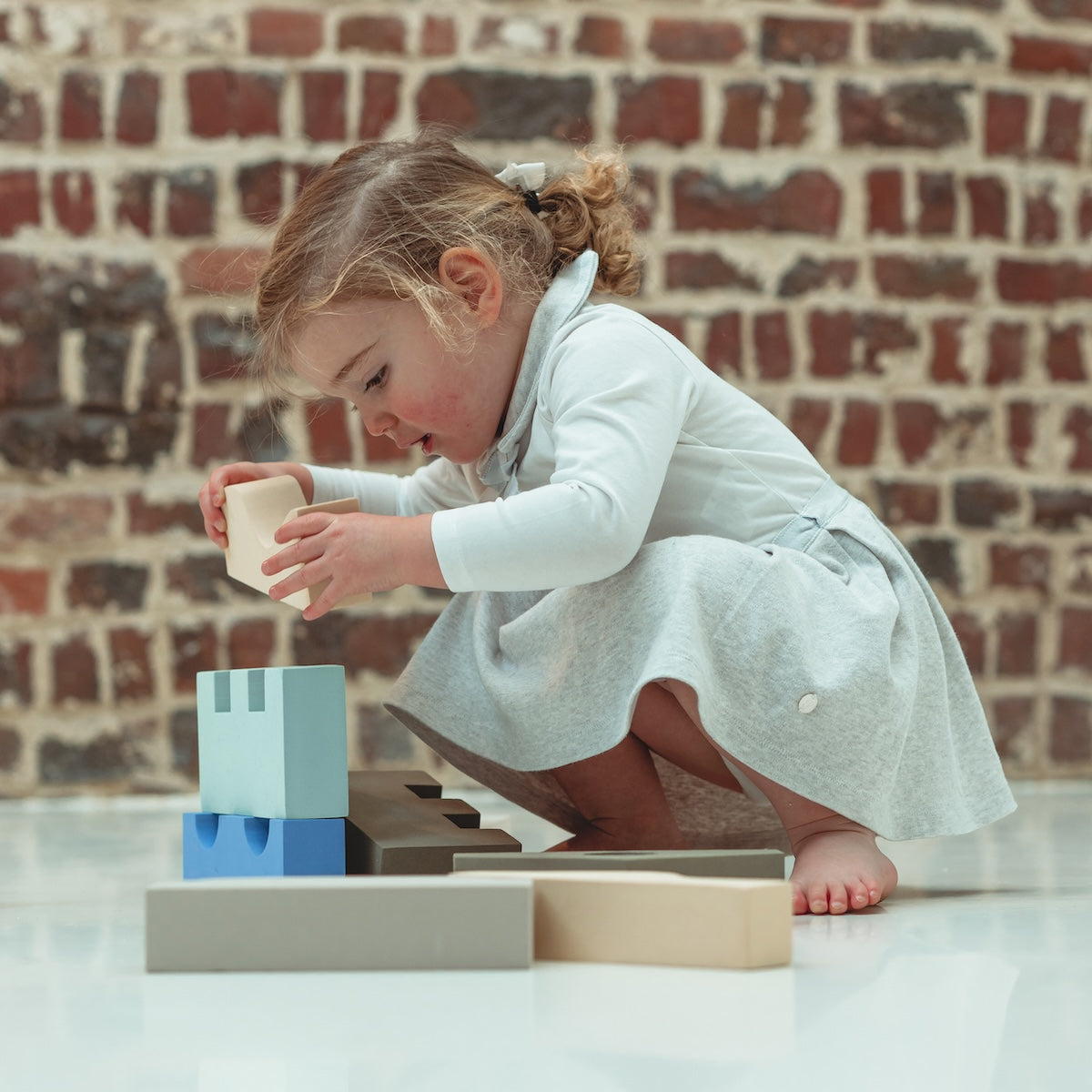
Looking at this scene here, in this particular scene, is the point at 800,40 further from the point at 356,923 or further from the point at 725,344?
the point at 356,923

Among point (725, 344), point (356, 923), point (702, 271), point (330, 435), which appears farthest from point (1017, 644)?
point (356, 923)

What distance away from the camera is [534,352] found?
4.56ft

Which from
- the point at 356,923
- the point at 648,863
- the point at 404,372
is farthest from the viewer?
the point at 404,372

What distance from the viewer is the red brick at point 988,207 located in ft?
7.98

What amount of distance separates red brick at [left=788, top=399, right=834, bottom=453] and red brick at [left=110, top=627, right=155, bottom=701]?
1.17m

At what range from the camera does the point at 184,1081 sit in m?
0.60

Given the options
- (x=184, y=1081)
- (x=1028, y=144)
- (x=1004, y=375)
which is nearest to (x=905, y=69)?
(x=1028, y=144)

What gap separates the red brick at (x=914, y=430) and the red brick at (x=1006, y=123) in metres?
0.49

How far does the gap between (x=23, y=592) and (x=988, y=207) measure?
1.81 metres

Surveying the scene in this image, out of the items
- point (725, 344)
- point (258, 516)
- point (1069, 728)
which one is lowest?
point (1069, 728)

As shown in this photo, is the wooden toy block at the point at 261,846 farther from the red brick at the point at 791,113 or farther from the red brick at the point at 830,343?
the red brick at the point at 791,113

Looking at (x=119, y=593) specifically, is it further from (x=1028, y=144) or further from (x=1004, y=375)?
(x=1028, y=144)

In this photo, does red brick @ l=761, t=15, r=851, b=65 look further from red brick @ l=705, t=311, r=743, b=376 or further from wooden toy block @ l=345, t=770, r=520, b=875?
wooden toy block @ l=345, t=770, r=520, b=875

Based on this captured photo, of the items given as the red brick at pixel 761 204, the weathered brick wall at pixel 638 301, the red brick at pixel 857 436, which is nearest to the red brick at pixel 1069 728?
the weathered brick wall at pixel 638 301
